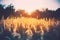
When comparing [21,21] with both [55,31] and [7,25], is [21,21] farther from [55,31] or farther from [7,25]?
[55,31]

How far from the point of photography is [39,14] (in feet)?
4.89

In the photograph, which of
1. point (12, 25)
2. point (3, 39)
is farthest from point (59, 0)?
point (3, 39)

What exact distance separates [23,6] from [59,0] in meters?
0.36

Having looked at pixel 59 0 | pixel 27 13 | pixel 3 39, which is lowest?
pixel 3 39

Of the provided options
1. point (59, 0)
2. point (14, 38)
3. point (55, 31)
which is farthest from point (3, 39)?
point (59, 0)

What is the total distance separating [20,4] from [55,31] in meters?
0.42

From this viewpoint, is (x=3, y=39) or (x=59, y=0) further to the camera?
(x=59, y=0)

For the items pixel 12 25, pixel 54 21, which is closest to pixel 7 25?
pixel 12 25

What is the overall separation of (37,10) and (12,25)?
276 mm

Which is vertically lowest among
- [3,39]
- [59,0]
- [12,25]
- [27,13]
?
[3,39]

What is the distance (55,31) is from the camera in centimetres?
148

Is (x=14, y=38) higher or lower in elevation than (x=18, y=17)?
lower

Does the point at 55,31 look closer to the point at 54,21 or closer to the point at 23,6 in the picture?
the point at 54,21

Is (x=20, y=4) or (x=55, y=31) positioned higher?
(x=20, y=4)
